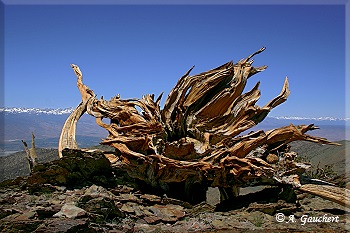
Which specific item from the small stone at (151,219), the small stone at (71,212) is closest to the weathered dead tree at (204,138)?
the small stone at (151,219)

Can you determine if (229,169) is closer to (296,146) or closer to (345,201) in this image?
(345,201)

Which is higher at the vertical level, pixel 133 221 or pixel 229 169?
pixel 229 169

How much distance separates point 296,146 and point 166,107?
26.1 meters

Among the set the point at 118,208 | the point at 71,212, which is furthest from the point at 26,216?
the point at 118,208

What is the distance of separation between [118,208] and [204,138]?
400cm

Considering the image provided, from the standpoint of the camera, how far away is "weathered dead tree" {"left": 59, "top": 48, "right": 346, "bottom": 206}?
11.2 m

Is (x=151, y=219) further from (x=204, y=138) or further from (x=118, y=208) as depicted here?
(x=204, y=138)

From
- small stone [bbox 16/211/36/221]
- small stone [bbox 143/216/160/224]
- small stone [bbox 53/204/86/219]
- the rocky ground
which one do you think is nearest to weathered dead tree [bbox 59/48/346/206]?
the rocky ground

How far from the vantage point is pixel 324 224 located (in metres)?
9.05

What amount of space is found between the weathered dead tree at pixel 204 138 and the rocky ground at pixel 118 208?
0.77 m

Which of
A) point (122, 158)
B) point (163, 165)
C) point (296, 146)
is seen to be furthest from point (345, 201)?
point (296, 146)

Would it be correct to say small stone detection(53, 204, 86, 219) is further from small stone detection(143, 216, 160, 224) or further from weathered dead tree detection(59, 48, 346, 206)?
weathered dead tree detection(59, 48, 346, 206)

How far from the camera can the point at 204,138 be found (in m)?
12.0

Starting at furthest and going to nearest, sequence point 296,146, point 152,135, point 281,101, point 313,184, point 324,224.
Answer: point 296,146 → point 281,101 → point 152,135 → point 313,184 → point 324,224
